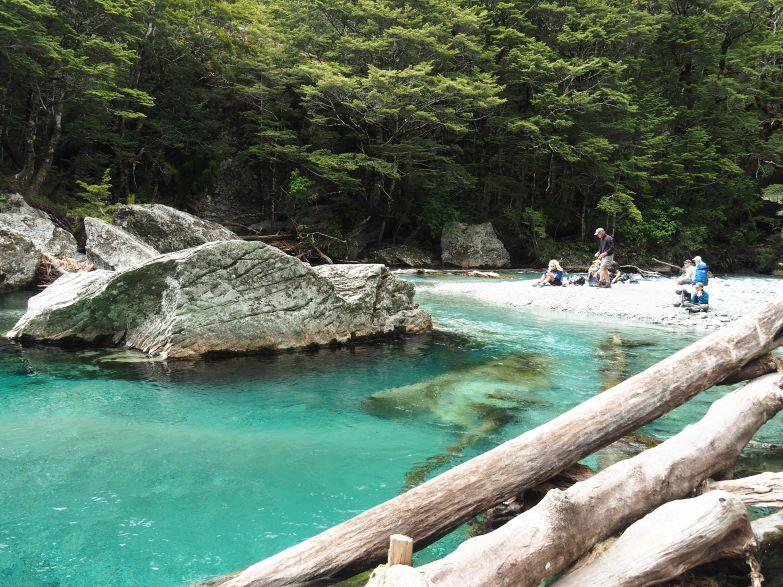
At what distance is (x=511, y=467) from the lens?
3082 millimetres

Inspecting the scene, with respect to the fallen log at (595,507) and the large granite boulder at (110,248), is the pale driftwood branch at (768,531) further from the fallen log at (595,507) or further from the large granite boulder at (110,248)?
the large granite boulder at (110,248)

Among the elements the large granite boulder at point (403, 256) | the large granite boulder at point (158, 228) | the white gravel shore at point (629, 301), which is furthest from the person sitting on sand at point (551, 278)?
the large granite boulder at point (158, 228)

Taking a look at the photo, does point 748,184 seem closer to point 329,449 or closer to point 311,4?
point 311,4

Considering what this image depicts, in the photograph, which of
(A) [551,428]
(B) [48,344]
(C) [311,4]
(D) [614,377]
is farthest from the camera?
(C) [311,4]

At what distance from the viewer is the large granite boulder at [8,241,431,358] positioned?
8.16 m

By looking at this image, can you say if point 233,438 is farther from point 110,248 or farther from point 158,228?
point 158,228

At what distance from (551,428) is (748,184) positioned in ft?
110

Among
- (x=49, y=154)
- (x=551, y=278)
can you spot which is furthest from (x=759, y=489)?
(x=49, y=154)

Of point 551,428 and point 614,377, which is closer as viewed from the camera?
point 551,428

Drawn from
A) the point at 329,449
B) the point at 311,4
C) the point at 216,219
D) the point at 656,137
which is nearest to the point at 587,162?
the point at 656,137

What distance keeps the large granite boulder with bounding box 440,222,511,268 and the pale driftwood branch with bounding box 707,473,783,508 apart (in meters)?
24.0

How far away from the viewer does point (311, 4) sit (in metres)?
25.9

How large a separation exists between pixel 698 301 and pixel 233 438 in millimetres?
12214

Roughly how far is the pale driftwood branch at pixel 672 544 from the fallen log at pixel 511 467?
594 millimetres
